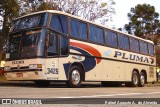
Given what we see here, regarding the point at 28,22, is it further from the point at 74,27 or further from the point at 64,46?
the point at 74,27

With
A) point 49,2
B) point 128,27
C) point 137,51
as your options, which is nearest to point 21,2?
point 49,2

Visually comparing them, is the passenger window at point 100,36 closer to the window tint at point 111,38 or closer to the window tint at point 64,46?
the window tint at point 111,38

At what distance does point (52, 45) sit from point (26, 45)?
1122mm

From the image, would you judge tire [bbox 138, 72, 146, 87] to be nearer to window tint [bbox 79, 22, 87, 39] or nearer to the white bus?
the white bus

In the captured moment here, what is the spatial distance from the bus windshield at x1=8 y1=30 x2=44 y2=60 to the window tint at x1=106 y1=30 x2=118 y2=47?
5491 mm

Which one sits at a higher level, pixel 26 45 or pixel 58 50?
pixel 26 45

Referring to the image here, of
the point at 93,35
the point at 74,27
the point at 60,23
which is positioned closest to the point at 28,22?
the point at 60,23

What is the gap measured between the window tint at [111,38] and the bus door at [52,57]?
4837 mm

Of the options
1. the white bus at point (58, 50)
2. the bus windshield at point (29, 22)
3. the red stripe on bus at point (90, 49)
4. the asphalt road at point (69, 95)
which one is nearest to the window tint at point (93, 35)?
the white bus at point (58, 50)

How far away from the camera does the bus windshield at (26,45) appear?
46.6 feet

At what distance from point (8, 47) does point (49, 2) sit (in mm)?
20203

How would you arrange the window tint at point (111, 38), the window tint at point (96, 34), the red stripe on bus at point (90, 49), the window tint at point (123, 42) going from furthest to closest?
the window tint at point (123, 42)
the window tint at point (111, 38)
the window tint at point (96, 34)
the red stripe on bus at point (90, 49)

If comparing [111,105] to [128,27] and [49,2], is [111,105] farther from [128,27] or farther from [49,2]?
[128,27]

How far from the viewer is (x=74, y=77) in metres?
15.6
